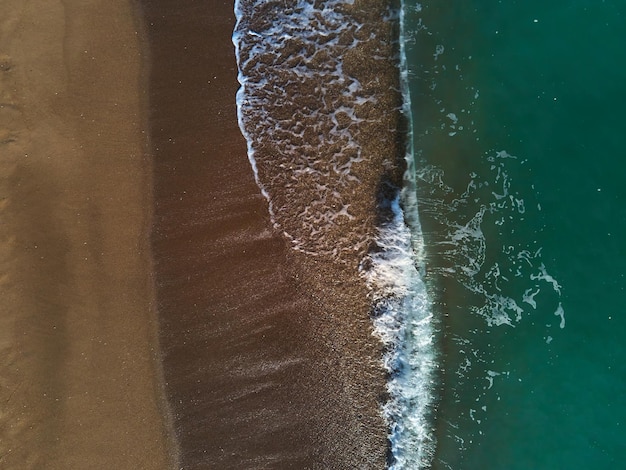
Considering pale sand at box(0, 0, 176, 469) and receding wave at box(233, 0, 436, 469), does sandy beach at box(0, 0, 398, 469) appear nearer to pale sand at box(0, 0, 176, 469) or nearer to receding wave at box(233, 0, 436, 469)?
pale sand at box(0, 0, 176, 469)

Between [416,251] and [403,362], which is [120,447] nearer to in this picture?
[403,362]

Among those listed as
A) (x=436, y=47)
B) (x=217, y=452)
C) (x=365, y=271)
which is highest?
(x=436, y=47)

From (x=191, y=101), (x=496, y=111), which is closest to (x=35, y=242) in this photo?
(x=191, y=101)

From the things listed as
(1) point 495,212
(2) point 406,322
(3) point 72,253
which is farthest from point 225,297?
(1) point 495,212

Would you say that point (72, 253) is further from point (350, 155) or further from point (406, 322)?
point (406, 322)

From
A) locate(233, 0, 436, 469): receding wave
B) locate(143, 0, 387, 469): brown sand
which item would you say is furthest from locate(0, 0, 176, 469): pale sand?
locate(233, 0, 436, 469): receding wave
